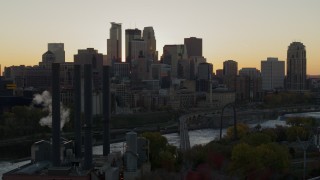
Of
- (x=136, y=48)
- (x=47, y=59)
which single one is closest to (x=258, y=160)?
(x=47, y=59)

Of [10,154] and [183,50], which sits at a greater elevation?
[183,50]

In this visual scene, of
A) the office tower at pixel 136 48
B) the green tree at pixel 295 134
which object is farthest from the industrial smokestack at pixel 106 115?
the office tower at pixel 136 48

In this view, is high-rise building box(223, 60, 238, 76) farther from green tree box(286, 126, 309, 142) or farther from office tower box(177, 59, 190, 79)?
green tree box(286, 126, 309, 142)

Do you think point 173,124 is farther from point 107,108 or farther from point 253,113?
point 107,108

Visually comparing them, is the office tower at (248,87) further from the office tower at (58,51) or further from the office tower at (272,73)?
the office tower at (272,73)

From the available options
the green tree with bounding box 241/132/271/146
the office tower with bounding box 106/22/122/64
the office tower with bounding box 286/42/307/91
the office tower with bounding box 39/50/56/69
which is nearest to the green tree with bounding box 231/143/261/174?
the green tree with bounding box 241/132/271/146

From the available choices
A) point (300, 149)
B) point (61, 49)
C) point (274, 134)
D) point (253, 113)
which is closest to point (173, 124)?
point (253, 113)
